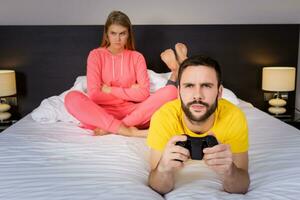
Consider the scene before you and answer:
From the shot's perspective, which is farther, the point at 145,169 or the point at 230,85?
the point at 230,85

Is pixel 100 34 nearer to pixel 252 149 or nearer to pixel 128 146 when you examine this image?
pixel 128 146

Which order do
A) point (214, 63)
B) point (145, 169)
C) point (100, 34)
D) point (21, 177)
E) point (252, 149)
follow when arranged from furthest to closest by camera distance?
point (100, 34) → point (252, 149) → point (145, 169) → point (21, 177) → point (214, 63)

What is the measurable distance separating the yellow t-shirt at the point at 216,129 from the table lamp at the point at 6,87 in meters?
1.66

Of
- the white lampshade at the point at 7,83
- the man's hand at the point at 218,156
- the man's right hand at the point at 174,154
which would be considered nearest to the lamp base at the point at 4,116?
the white lampshade at the point at 7,83

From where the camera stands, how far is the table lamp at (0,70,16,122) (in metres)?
2.40

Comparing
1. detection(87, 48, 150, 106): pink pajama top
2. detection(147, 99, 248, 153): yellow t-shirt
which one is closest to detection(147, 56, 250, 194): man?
detection(147, 99, 248, 153): yellow t-shirt

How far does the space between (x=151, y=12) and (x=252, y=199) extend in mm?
2038

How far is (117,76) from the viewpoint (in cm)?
209

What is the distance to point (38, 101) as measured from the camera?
8.88ft

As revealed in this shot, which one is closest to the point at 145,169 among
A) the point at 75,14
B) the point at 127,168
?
the point at 127,168

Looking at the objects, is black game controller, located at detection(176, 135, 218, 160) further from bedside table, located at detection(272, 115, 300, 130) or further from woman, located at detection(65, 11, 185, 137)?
bedside table, located at detection(272, 115, 300, 130)

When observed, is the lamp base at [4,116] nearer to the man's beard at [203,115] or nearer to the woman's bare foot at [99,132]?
the woman's bare foot at [99,132]

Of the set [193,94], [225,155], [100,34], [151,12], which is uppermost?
[151,12]

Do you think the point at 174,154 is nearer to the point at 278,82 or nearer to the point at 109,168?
the point at 109,168
